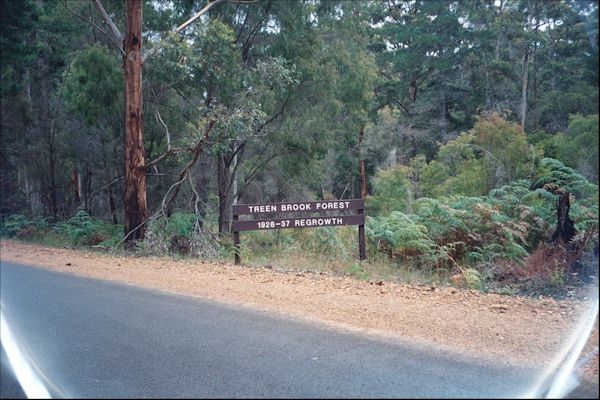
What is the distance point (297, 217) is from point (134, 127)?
19.7 ft

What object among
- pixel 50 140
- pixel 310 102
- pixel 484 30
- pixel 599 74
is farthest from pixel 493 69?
pixel 599 74

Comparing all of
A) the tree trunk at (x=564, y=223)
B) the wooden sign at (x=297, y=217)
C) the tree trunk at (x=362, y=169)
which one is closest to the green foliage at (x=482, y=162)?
the tree trunk at (x=564, y=223)

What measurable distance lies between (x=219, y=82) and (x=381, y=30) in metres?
15.1

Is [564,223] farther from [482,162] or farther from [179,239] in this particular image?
[482,162]

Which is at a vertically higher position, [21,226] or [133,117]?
[133,117]

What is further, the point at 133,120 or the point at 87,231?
the point at 87,231

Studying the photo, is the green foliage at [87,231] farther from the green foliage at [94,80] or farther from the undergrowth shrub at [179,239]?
the green foliage at [94,80]

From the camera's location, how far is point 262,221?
12305 millimetres

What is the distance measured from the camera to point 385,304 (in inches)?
317

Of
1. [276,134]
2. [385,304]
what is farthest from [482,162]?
[385,304]

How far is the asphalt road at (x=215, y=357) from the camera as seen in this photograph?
4.58m

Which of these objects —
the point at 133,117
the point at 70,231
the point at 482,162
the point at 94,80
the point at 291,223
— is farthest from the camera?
the point at 482,162

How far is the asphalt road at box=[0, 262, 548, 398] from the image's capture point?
4582 mm

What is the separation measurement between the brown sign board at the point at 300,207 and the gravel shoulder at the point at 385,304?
48.6 inches
